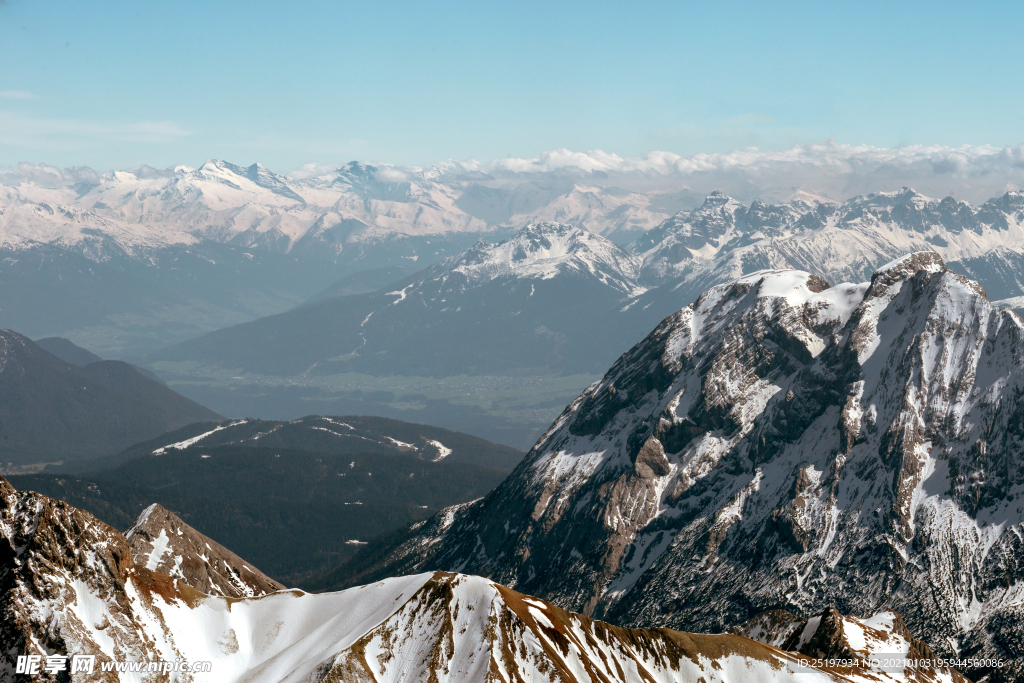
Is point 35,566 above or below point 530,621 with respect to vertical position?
above

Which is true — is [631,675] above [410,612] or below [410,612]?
below

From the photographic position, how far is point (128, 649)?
571ft

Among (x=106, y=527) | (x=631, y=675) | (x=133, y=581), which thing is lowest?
(x=631, y=675)

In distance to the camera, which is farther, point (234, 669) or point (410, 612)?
point (410, 612)

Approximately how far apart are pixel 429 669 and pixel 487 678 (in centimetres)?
1333

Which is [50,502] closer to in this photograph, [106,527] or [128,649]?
[106,527]

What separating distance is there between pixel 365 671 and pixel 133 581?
175ft

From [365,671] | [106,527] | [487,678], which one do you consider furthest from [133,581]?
[487,678]

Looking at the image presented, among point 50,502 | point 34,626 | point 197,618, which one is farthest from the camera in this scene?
point 197,618

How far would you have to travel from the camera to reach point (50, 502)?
17888 centimetres

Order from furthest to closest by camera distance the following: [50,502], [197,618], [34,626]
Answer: [197,618] < [50,502] < [34,626]

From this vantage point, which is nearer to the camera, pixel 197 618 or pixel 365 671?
pixel 365 671

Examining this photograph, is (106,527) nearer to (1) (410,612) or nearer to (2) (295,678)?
(2) (295,678)

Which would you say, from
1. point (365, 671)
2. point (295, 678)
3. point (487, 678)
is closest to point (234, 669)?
point (295, 678)
